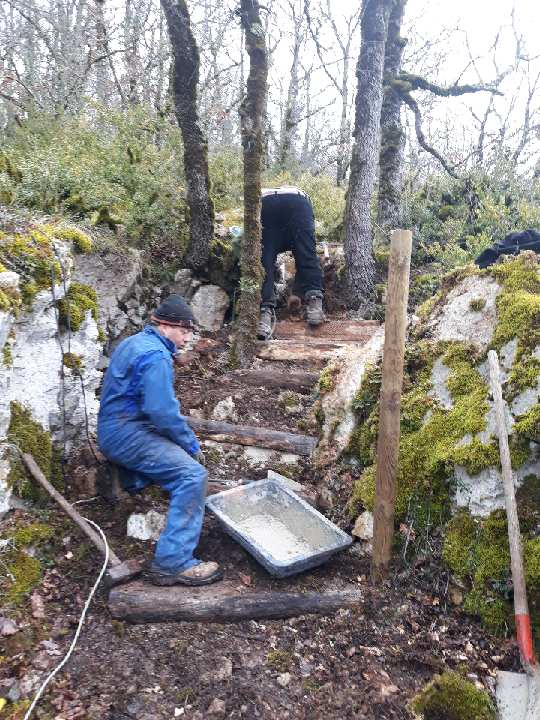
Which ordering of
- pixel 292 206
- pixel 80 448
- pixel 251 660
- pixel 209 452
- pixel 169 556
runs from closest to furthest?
pixel 251 660, pixel 169 556, pixel 80 448, pixel 209 452, pixel 292 206

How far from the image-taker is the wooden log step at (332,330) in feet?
24.4

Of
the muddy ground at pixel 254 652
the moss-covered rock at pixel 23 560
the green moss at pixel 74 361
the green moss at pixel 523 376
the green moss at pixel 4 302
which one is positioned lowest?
the muddy ground at pixel 254 652

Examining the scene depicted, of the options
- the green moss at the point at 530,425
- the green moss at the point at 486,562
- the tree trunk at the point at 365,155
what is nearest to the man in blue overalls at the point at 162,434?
the green moss at the point at 486,562

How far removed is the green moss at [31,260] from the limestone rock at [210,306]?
3375mm

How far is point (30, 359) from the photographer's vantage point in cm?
417

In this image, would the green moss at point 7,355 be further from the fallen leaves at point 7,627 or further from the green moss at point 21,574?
the fallen leaves at point 7,627

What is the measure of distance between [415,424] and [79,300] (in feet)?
9.73

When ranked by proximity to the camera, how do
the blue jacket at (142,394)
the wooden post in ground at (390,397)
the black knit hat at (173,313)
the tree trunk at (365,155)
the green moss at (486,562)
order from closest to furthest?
the green moss at (486,562) < the wooden post in ground at (390,397) < the blue jacket at (142,394) < the black knit hat at (173,313) < the tree trunk at (365,155)

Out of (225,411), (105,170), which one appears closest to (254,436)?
(225,411)

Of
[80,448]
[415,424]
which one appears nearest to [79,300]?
[80,448]

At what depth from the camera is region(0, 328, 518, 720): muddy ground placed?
2725 mm

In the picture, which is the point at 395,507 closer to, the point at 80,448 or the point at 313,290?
the point at 80,448

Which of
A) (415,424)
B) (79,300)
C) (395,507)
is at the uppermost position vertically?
(79,300)

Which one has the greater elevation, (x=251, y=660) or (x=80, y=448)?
(x=80, y=448)
